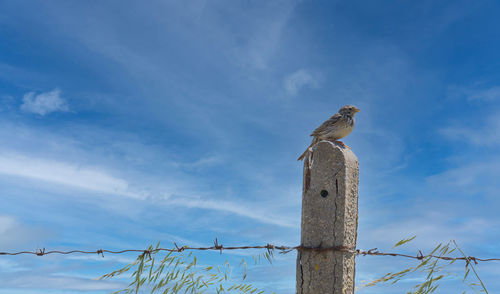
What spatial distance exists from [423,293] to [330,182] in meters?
1.71

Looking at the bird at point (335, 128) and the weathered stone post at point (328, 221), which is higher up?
the bird at point (335, 128)

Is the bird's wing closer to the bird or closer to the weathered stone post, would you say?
the bird

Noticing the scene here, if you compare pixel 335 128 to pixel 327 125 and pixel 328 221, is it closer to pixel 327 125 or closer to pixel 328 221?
pixel 327 125

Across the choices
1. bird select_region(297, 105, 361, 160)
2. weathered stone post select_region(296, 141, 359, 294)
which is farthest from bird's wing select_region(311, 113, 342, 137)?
weathered stone post select_region(296, 141, 359, 294)

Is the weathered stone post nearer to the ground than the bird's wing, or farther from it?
nearer to the ground

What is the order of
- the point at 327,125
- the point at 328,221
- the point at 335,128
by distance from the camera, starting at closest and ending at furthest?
1. the point at 328,221
2. the point at 335,128
3. the point at 327,125

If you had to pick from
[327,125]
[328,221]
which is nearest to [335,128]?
[327,125]

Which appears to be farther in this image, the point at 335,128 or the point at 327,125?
the point at 327,125

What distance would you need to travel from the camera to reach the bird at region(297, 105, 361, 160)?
15.7 ft

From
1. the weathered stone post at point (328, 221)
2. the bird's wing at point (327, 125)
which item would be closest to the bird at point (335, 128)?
the bird's wing at point (327, 125)

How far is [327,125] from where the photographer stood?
4.89 m

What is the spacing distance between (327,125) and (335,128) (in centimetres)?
14

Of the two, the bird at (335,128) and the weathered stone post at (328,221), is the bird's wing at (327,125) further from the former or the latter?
the weathered stone post at (328,221)

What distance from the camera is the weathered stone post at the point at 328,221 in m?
3.52
